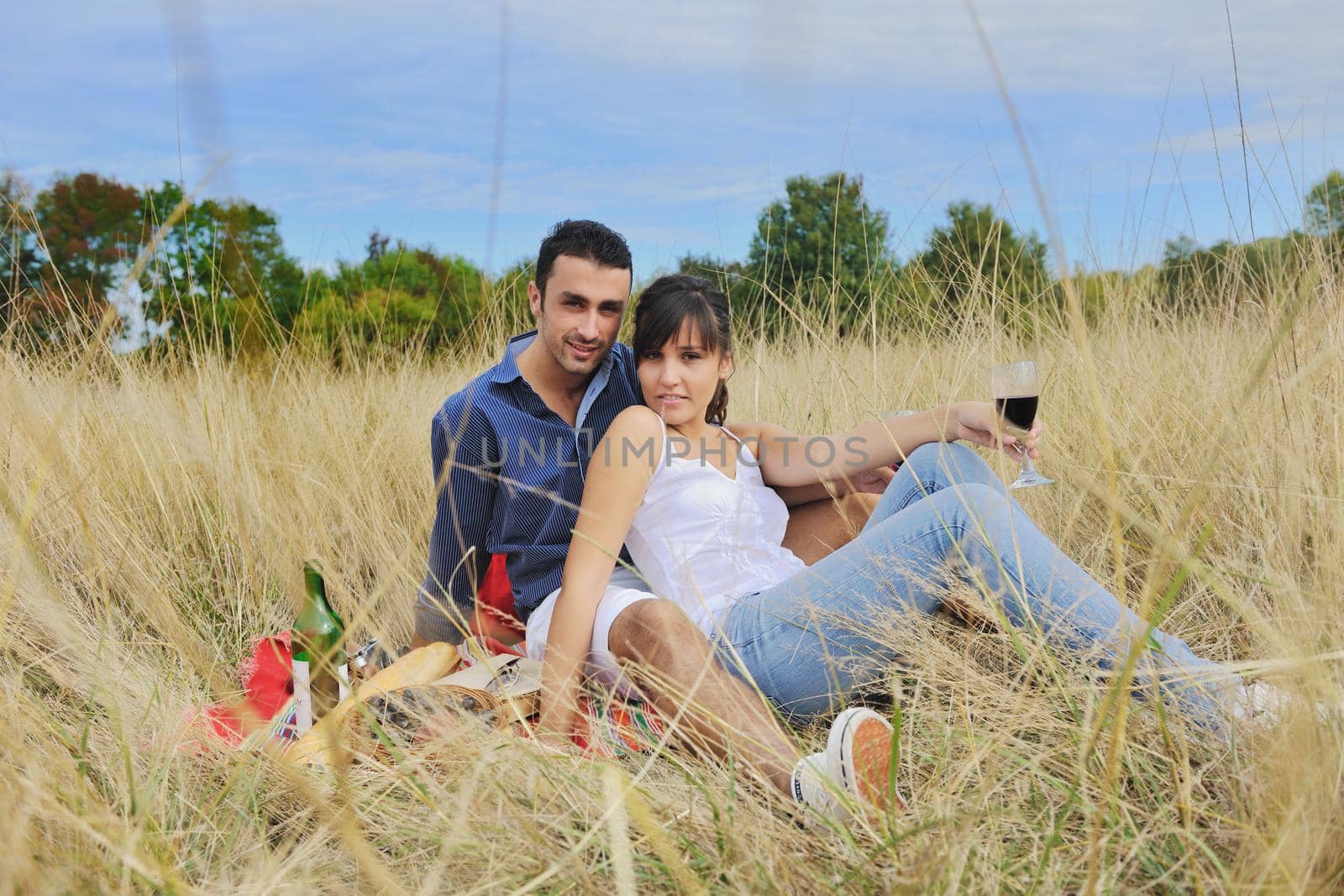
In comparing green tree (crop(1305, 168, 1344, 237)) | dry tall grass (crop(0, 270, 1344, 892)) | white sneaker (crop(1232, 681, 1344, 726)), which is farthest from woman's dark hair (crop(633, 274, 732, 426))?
green tree (crop(1305, 168, 1344, 237))

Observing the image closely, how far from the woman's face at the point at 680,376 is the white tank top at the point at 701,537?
72 mm

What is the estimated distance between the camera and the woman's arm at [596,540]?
2.12 meters

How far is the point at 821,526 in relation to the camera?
2.83 meters

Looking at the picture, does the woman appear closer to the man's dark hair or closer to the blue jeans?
the blue jeans

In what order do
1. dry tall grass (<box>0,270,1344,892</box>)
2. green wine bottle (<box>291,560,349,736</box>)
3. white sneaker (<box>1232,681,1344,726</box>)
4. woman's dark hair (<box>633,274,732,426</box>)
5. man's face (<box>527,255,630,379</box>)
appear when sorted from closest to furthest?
dry tall grass (<box>0,270,1344,892</box>)
white sneaker (<box>1232,681,1344,726</box>)
green wine bottle (<box>291,560,349,736</box>)
woman's dark hair (<box>633,274,732,426</box>)
man's face (<box>527,255,630,379</box>)

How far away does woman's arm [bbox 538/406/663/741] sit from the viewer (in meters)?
2.12

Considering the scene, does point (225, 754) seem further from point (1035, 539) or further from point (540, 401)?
point (1035, 539)

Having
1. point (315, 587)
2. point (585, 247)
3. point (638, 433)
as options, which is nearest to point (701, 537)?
point (638, 433)

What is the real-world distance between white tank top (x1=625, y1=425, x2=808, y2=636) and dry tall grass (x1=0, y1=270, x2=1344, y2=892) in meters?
0.49

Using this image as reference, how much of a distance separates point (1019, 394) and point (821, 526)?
2.58ft

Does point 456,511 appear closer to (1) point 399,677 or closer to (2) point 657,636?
(1) point 399,677

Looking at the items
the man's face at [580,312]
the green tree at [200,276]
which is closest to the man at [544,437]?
the man's face at [580,312]

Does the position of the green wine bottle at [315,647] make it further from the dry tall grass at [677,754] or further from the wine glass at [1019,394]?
the wine glass at [1019,394]

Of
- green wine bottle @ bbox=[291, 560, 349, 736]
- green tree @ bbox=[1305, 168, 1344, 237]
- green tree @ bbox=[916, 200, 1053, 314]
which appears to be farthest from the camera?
green tree @ bbox=[916, 200, 1053, 314]
